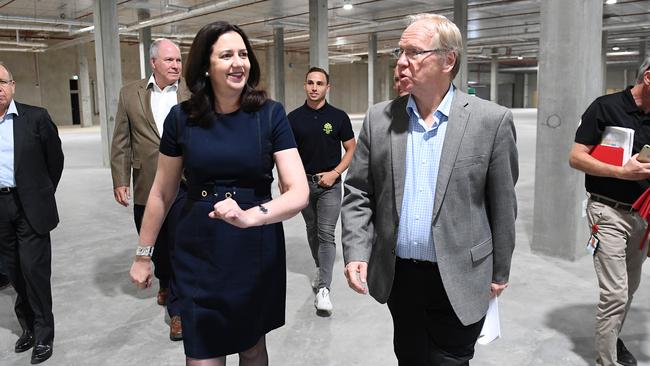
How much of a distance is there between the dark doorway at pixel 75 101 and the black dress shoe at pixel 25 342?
82.5ft

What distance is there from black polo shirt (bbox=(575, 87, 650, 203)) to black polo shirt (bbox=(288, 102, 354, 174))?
5.17ft

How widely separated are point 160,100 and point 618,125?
8.72 feet

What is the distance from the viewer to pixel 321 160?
150 inches

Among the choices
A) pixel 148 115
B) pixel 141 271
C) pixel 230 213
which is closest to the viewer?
pixel 230 213

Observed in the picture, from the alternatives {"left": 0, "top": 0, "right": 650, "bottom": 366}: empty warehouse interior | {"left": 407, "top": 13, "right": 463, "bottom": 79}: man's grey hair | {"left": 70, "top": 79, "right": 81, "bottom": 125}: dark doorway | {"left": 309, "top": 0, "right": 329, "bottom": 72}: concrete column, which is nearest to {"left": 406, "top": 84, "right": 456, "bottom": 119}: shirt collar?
{"left": 407, "top": 13, "right": 463, "bottom": 79}: man's grey hair

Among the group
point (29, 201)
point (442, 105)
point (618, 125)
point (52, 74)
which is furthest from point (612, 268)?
point (52, 74)

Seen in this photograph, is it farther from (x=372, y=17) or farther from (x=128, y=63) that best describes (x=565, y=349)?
(x=128, y=63)

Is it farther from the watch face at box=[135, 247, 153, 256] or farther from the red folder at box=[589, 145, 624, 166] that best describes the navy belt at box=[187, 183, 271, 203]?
the red folder at box=[589, 145, 624, 166]

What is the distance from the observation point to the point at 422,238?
1.86 m

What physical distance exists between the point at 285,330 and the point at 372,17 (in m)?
15.8

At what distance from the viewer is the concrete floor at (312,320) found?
3.05 meters

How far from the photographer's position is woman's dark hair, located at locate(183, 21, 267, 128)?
190 cm

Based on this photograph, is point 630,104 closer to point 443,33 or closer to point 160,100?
point 443,33

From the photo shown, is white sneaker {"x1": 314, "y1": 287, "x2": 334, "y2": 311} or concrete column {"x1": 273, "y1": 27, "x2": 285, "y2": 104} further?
concrete column {"x1": 273, "y1": 27, "x2": 285, "y2": 104}
